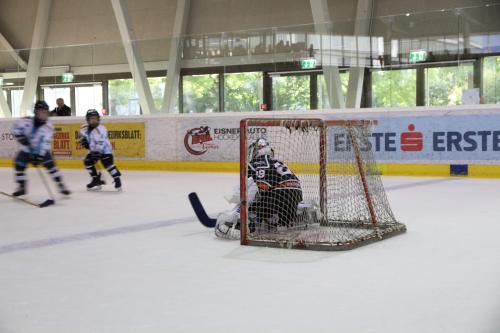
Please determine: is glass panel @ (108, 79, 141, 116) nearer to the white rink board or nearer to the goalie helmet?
the white rink board

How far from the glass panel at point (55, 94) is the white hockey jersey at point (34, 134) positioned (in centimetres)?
731

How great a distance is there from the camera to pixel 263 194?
5133mm

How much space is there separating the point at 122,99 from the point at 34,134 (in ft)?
23.3

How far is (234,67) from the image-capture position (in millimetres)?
13273

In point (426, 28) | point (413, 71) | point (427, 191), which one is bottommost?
point (427, 191)

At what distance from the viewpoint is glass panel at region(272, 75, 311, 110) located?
1258 cm

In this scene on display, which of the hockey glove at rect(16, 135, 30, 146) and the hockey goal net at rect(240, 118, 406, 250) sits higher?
the hockey glove at rect(16, 135, 30, 146)

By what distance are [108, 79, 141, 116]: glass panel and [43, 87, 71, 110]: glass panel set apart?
3.33 feet

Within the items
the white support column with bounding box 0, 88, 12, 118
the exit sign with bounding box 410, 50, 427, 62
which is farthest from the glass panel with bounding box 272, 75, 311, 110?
the white support column with bounding box 0, 88, 12, 118

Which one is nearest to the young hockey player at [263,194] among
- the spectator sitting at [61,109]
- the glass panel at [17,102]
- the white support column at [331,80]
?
the white support column at [331,80]

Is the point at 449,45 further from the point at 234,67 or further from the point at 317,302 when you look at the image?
the point at 317,302

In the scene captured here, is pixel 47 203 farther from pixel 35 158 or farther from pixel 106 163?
pixel 106 163

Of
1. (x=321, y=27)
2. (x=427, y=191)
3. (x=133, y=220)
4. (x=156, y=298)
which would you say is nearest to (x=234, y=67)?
(x=321, y=27)

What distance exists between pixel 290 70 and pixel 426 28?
2.58m
